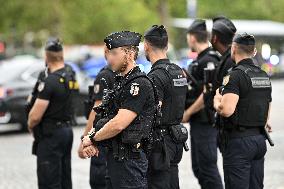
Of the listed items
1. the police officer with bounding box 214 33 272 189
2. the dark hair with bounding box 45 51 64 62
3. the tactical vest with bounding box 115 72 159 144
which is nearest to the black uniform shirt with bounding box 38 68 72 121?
the dark hair with bounding box 45 51 64 62

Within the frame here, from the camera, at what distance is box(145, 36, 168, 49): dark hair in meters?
6.85

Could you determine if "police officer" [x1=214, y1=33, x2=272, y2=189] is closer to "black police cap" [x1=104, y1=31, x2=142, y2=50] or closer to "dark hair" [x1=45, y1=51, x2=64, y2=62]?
"black police cap" [x1=104, y1=31, x2=142, y2=50]

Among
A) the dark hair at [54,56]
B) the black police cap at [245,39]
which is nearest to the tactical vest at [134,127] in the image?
the black police cap at [245,39]

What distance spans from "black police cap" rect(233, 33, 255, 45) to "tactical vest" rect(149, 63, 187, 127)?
2.05ft

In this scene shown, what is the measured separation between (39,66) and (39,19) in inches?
918

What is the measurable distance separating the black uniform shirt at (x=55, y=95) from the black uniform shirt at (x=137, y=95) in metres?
2.36

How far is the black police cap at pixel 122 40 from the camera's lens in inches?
227

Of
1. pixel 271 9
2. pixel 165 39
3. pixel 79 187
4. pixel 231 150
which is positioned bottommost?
pixel 271 9

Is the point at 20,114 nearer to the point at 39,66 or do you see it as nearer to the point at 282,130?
the point at 39,66

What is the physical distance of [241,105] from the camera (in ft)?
22.4

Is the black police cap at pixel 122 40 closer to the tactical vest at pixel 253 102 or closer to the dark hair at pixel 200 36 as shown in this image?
the tactical vest at pixel 253 102

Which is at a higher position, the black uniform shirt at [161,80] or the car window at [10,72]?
the black uniform shirt at [161,80]

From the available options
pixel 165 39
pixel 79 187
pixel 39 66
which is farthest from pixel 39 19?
pixel 165 39

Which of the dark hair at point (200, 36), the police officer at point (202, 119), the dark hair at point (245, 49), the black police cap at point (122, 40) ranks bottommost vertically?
the police officer at point (202, 119)
